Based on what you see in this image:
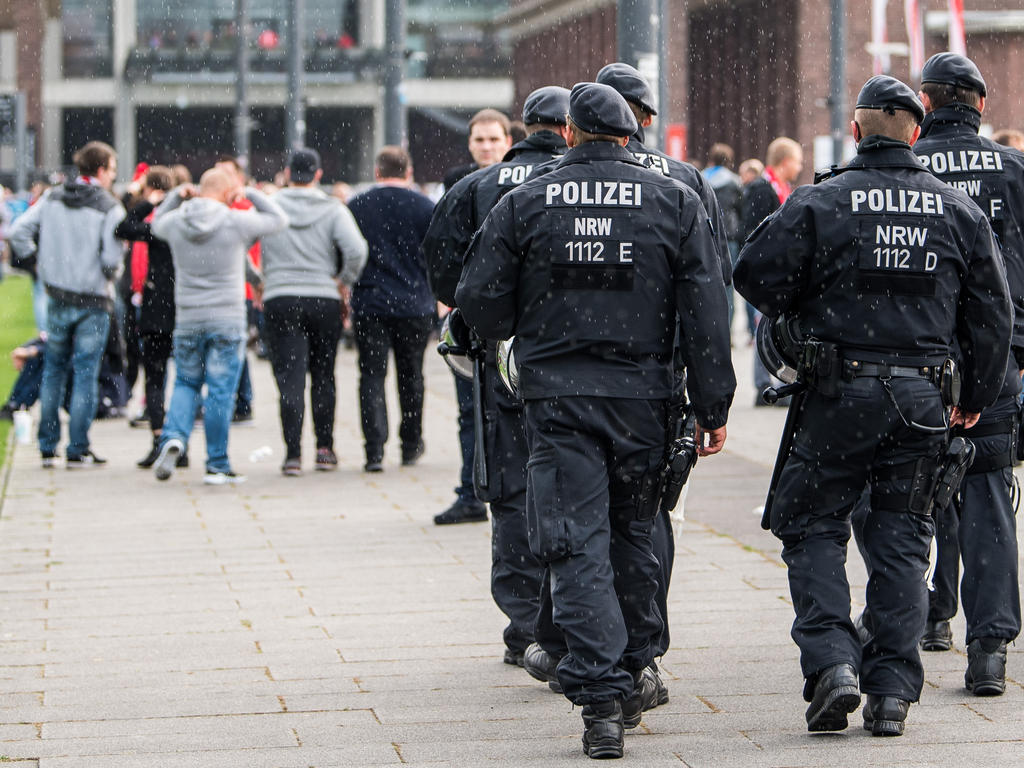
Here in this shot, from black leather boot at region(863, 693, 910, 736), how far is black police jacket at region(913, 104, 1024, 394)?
1.25m

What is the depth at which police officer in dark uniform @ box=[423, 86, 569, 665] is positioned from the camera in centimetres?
589

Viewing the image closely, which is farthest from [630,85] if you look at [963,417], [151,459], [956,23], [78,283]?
[956,23]

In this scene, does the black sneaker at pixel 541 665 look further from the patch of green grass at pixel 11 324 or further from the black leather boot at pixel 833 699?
the patch of green grass at pixel 11 324

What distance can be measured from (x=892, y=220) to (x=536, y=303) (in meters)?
1.05

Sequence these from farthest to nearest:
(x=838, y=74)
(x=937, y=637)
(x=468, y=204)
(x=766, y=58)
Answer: (x=766, y=58) < (x=838, y=74) < (x=468, y=204) < (x=937, y=637)

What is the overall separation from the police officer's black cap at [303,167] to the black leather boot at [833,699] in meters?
6.57

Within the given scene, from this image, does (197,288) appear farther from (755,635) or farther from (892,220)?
(892,220)

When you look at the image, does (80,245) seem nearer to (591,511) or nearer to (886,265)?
(591,511)

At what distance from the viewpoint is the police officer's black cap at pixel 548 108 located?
6.12m

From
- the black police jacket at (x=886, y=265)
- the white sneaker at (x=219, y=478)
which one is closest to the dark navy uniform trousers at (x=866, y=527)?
the black police jacket at (x=886, y=265)

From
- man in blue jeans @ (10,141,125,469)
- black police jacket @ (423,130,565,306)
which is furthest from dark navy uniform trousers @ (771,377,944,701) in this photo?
man in blue jeans @ (10,141,125,469)

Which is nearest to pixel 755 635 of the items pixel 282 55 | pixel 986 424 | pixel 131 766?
pixel 986 424

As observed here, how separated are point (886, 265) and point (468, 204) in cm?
172

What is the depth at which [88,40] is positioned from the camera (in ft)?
217
